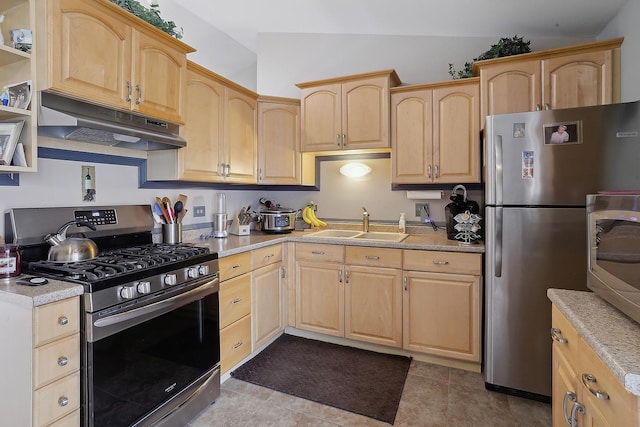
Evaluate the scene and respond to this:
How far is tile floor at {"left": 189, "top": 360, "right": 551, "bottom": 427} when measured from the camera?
5.97 feet

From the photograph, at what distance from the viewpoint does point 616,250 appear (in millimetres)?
987

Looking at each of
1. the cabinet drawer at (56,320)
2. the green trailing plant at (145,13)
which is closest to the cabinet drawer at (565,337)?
the cabinet drawer at (56,320)

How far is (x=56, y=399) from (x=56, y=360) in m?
0.15

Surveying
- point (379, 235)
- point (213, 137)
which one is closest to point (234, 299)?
point (213, 137)

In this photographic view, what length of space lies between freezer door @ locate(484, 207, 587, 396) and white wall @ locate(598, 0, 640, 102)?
89 cm

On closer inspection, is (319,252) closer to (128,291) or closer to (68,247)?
(128,291)

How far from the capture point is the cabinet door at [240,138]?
8.52 feet

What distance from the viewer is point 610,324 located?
91 cm

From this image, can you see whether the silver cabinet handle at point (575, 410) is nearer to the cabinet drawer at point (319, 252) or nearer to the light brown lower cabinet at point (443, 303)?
the light brown lower cabinet at point (443, 303)

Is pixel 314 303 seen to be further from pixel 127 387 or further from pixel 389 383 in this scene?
pixel 127 387

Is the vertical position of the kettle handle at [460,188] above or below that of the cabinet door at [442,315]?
above

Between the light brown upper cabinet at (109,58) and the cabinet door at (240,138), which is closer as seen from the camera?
the light brown upper cabinet at (109,58)

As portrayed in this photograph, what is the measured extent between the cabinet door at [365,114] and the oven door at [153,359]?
65.7 inches

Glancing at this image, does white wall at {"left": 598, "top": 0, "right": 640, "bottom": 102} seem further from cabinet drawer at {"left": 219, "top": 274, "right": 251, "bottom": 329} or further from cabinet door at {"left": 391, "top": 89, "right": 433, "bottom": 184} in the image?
cabinet drawer at {"left": 219, "top": 274, "right": 251, "bottom": 329}
